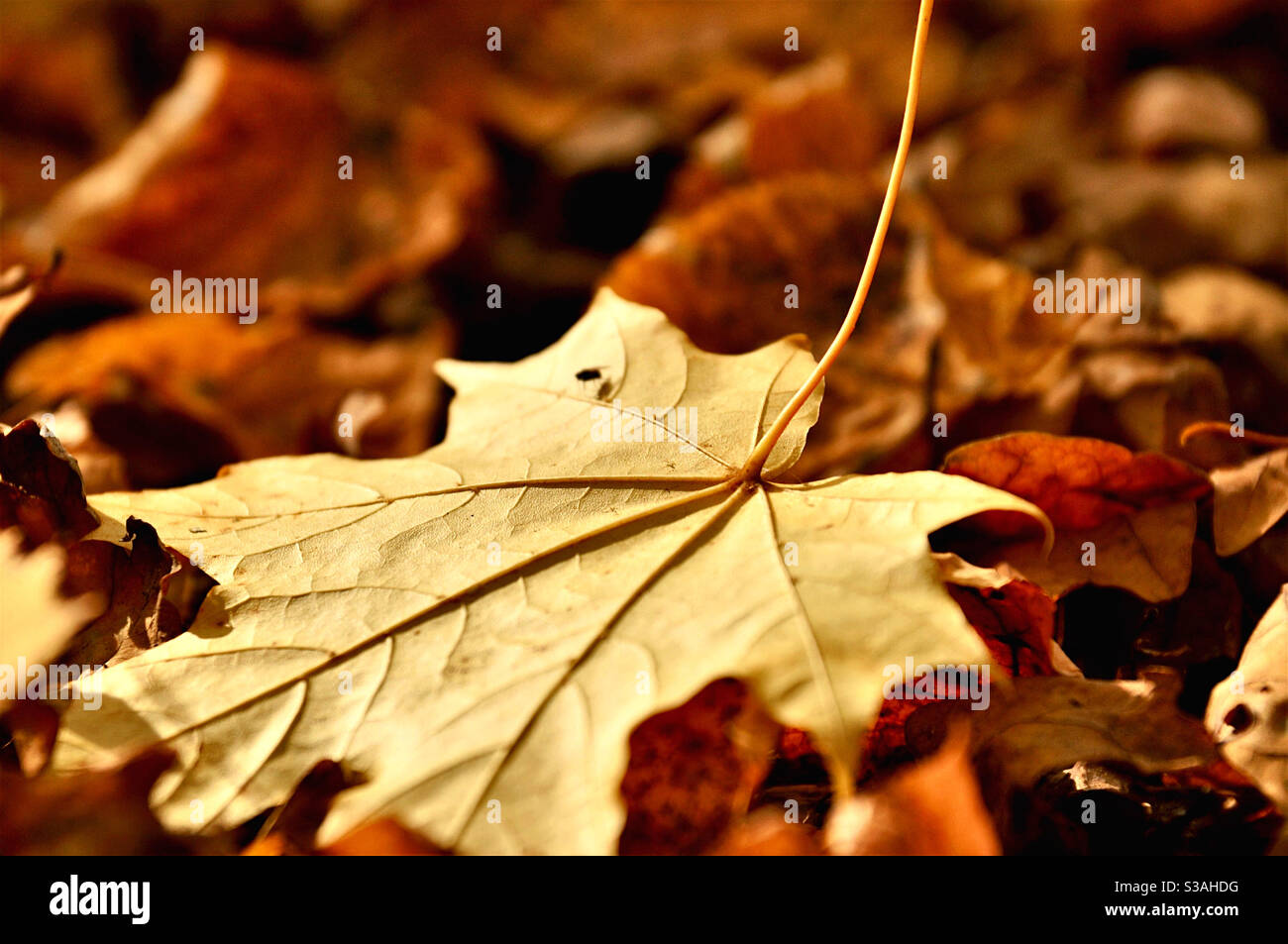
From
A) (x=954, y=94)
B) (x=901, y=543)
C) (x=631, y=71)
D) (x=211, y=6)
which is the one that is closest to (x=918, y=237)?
(x=901, y=543)

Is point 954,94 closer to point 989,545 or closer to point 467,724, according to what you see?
point 989,545

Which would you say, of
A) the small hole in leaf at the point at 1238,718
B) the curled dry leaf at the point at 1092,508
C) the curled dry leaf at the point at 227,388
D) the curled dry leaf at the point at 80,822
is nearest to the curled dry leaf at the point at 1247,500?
the curled dry leaf at the point at 1092,508

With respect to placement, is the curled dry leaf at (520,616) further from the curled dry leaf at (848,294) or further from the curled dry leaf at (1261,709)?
the curled dry leaf at (848,294)

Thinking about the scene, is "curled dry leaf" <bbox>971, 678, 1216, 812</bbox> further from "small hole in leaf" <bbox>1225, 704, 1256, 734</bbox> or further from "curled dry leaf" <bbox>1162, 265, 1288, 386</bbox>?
"curled dry leaf" <bbox>1162, 265, 1288, 386</bbox>

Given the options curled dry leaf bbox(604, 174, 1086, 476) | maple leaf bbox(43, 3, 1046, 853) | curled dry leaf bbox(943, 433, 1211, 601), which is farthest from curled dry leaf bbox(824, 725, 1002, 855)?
curled dry leaf bbox(604, 174, 1086, 476)

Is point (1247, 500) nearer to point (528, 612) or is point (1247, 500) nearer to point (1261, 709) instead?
point (1261, 709)

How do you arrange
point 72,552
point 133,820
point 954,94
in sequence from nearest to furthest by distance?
1. point 133,820
2. point 72,552
3. point 954,94
